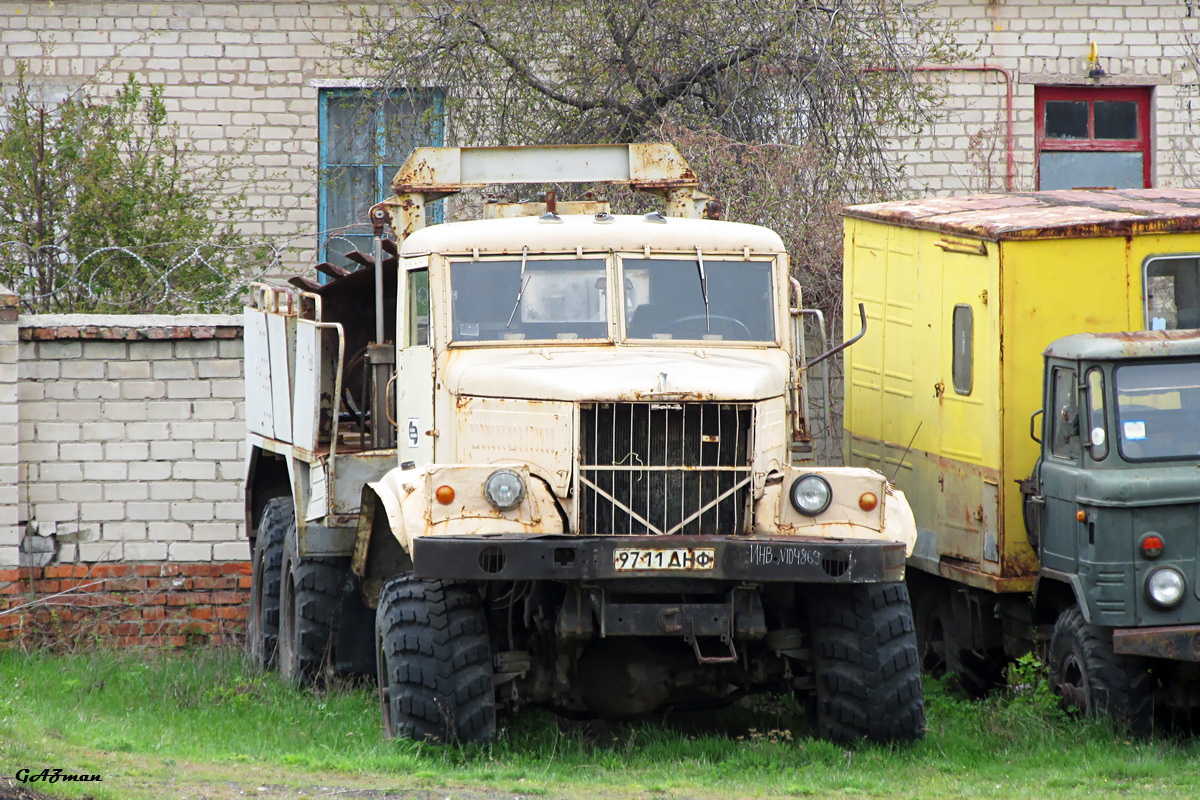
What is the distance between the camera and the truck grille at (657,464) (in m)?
6.96

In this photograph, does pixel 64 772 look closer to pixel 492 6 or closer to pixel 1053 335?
pixel 1053 335

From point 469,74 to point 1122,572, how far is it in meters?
7.97

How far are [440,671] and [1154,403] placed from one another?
11.7ft

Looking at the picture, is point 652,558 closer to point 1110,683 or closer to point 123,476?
point 1110,683

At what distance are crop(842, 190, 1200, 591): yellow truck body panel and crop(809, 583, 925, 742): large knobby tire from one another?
1.51m

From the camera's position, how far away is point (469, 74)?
44.3ft

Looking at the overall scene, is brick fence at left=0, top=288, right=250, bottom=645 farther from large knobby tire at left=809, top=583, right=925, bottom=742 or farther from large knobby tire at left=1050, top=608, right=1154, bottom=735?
large knobby tire at left=1050, top=608, right=1154, bottom=735

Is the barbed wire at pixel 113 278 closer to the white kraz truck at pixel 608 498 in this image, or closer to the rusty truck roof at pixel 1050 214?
the white kraz truck at pixel 608 498

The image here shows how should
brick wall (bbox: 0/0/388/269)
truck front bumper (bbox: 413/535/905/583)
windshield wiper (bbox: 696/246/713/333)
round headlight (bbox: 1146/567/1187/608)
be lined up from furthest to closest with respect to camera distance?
brick wall (bbox: 0/0/388/269), windshield wiper (bbox: 696/246/713/333), round headlight (bbox: 1146/567/1187/608), truck front bumper (bbox: 413/535/905/583)

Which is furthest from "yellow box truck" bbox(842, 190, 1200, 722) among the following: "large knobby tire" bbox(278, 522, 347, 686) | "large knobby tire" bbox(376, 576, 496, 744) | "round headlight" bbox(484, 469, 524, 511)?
"large knobby tire" bbox(278, 522, 347, 686)

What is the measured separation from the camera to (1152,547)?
23.9 ft

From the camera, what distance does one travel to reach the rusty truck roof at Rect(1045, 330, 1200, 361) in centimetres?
739

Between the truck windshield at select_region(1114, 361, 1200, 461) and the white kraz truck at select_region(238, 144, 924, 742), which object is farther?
the truck windshield at select_region(1114, 361, 1200, 461)

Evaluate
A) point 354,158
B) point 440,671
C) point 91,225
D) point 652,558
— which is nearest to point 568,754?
point 440,671
